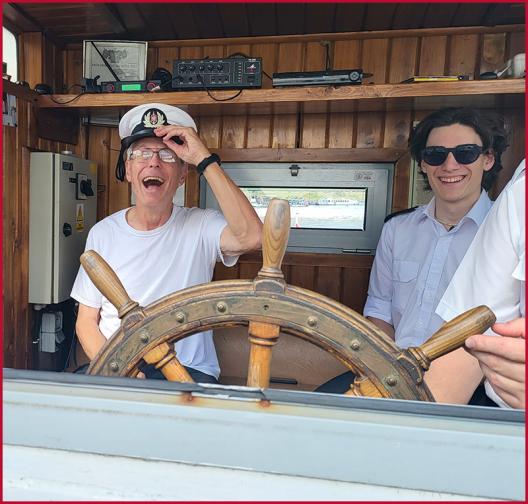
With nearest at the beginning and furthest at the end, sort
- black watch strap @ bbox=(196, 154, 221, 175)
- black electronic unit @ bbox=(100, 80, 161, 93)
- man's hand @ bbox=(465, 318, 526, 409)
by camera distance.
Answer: man's hand @ bbox=(465, 318, 526, 409)
black watch strap @ bbox=(196, 154, 221, 175)
black electronic unit @ bbox=(100, 80, 161, 93)

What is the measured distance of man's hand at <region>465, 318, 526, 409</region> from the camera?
1.92 feet

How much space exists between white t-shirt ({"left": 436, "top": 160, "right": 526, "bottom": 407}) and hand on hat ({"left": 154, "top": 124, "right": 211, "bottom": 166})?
932 mm

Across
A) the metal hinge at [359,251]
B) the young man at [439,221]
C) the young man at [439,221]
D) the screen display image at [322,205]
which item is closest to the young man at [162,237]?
the young man at [439,221]

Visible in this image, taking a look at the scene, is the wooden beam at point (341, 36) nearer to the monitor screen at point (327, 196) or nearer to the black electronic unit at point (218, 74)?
the black electronic unit at point (218, 74)

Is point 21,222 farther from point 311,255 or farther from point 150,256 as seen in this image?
point 311,255

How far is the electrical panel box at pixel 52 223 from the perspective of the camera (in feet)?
8.13

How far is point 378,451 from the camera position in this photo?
1.71 ft

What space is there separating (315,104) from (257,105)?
317 millimetres

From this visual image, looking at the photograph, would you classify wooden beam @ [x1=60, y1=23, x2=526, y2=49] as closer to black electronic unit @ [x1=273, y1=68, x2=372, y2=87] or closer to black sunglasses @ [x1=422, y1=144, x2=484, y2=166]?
black electronic unit @ [x1=273, y1=68, x2=372, y2=87]

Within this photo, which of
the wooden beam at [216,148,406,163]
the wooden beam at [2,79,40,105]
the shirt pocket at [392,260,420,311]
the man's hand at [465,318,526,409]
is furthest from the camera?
the wooden beam at [216,148,406,163]

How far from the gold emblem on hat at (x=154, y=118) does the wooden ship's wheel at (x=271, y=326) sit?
977 mm

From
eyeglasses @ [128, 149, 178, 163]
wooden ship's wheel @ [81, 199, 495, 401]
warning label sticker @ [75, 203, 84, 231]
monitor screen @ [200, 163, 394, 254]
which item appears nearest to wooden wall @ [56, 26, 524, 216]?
monitor screen @ [200, 163, 394, 254]

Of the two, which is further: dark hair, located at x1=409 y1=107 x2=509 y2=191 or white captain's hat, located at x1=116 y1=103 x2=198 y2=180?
dark hair, located at x1=409 y1=107 x2=509 y2=191

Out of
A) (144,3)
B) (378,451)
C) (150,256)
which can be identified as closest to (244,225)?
(150,256)
